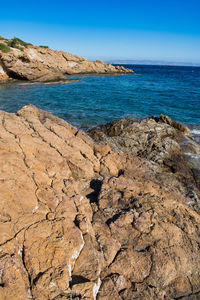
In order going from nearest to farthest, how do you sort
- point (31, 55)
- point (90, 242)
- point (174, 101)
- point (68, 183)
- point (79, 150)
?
point (90, 242), point (68, 183), point (79, 150), point (174, 101), point (31, 55)

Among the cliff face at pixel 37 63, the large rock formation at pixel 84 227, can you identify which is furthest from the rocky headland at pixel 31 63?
the large rock formation at pixel 84 227

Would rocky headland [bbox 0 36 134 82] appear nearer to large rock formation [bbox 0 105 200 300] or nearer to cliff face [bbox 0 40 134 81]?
cliff face [bbox 0 40 134 81]

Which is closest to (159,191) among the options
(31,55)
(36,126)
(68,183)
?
(68,183)

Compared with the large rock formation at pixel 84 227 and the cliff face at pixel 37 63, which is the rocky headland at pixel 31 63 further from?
the large rock formation at pixel 84 227

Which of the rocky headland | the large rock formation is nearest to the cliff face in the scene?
the rocky headland

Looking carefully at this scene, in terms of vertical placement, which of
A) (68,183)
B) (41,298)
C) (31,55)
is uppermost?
(31,55)

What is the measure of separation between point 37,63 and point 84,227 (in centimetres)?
4484

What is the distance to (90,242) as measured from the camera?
4047 millimetres

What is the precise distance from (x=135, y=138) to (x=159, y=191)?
5533 mm

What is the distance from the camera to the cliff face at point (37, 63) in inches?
1492

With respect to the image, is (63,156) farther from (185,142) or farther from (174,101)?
(174,101)

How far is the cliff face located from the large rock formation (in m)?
36.6

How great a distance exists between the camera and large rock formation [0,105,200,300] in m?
3.43

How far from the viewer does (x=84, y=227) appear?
427cm
